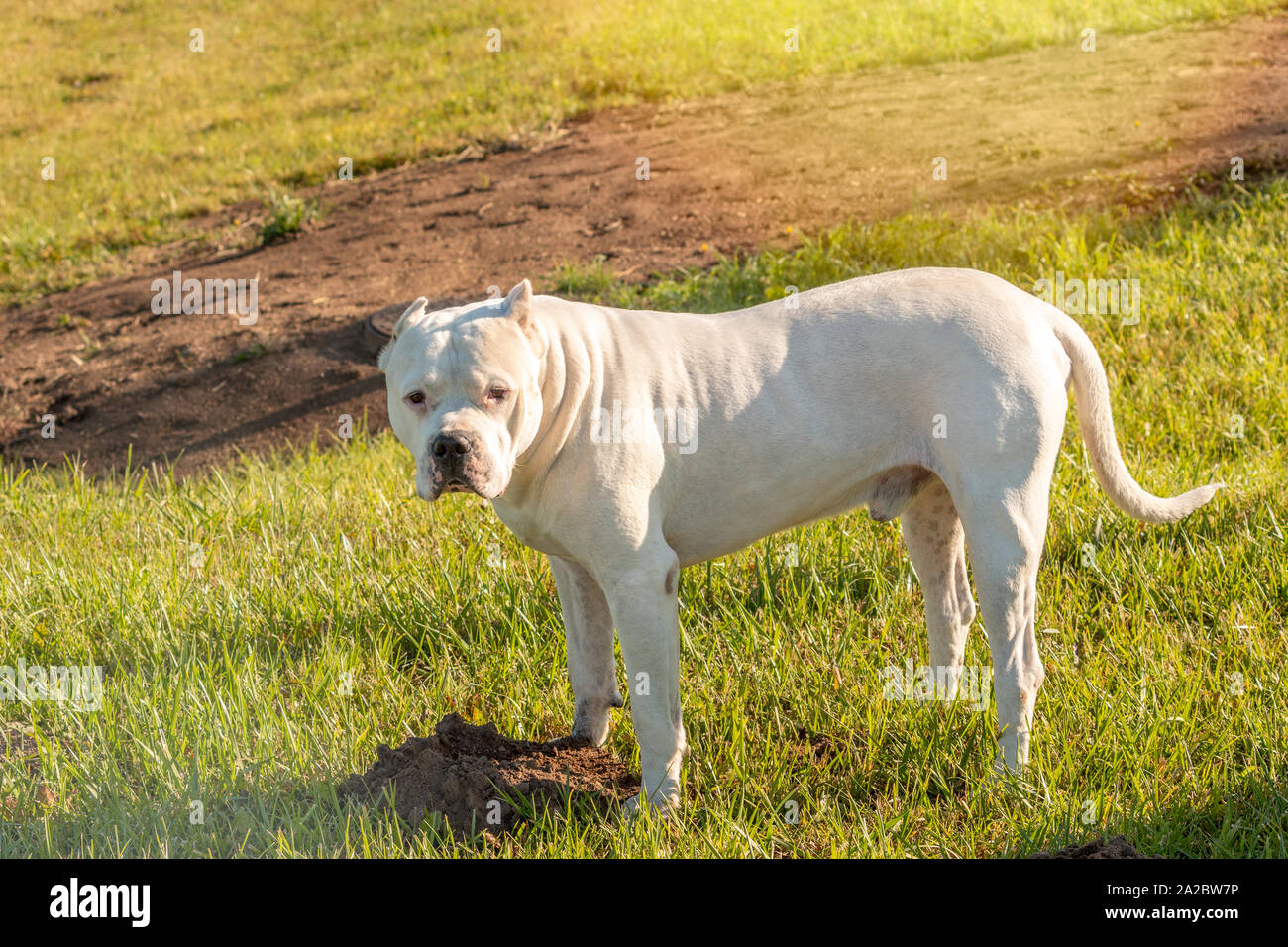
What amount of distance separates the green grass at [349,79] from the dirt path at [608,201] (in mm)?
740

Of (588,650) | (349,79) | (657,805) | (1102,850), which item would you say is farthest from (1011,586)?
(349,79)

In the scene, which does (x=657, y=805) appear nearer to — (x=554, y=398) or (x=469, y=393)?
(x=554, y=398)

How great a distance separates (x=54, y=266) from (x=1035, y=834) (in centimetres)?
1105

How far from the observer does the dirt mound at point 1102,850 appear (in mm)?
2938

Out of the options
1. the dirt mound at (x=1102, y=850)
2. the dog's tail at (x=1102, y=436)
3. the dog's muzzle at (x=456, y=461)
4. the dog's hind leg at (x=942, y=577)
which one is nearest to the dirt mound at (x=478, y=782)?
the dog's muzzle at (x=456, y=461)

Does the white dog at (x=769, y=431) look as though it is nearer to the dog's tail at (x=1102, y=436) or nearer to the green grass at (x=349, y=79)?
the dog's tail at (x=1102, y=436)

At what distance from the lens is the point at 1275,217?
7.58 m

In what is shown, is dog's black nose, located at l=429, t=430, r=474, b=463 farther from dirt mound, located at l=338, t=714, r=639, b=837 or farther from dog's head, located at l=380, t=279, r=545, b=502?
dirt mound, located at l=338, t=714, r=639, b=837

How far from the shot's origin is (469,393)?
10.1ft

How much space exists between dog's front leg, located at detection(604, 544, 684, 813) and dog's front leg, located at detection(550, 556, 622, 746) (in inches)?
15.6

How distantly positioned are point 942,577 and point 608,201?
686cm

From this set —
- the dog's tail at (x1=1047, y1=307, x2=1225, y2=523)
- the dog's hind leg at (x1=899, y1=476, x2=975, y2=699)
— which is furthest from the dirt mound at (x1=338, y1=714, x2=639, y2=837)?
the dog's tail at (x1=1047, y1=307, x2=1225, y2=523)

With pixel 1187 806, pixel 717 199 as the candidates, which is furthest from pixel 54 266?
pixel 1187 806

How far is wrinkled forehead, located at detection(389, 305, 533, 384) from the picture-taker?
10.0ft
